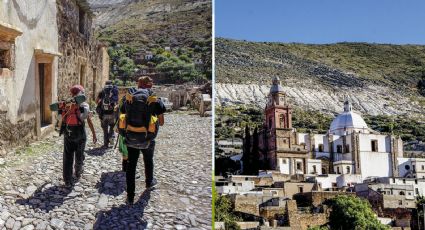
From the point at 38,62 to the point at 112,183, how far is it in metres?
0.78

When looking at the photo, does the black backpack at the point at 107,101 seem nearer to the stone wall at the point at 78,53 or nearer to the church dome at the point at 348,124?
the stone wall at the point at 78,53

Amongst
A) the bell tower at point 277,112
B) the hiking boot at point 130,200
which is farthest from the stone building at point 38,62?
the bell tower at point 277,112

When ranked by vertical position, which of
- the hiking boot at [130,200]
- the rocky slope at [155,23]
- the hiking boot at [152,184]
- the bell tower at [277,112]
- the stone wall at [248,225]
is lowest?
the stone wall at [248,225]

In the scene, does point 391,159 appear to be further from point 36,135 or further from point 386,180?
point 36,135

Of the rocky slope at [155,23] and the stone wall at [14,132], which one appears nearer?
the stone wall at [14,132]

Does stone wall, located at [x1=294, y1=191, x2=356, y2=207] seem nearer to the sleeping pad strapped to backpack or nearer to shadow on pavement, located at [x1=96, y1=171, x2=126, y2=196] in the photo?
Answer: shadow on pavement, located at [x1=96, y1=171, x2=126, y2=196]

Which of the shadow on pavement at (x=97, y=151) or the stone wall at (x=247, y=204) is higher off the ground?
the shadow on pavement at (x=97, y=151)

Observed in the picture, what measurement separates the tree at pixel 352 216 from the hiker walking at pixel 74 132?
33.7 feet

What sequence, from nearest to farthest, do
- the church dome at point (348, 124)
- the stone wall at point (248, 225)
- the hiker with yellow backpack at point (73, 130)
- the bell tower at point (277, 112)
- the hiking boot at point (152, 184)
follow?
the hiker with yellow backpack at point (73, 130) → the hiking boot at point (152, 184) → the stone wall at point (248, 225) → the bell tower at point (277, 112) → the church dome at point (348, 124)

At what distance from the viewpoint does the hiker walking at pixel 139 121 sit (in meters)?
2.99

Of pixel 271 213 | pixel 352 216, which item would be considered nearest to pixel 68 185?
pixel 271 213

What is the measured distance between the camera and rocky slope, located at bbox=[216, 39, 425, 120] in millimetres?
37875

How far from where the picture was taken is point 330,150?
24.5 metres

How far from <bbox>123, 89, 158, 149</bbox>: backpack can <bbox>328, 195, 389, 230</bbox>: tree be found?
10274mm
